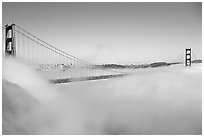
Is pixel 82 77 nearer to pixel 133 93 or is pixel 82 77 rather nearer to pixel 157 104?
pixel 133 93

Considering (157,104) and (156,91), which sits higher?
(156,91)

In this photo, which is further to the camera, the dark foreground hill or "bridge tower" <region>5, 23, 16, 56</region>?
"bridge tower" <region>5, 23, 16, 56</region>

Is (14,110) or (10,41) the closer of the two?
(14,110)

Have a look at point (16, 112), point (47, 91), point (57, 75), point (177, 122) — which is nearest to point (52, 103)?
point (47, 91)

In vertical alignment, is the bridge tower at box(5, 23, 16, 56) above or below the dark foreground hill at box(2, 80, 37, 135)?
above

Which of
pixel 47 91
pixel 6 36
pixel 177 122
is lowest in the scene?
pixel 177 122

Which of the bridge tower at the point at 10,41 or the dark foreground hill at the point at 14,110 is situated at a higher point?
the bridge tower at the point at 10,41

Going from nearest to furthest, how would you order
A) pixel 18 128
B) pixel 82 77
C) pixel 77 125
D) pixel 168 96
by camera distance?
1. pixel 18 128
2. pixel 77 125
3. pixel 82 77
4. pixel 168 96

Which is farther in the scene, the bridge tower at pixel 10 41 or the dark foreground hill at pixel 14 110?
the bridge tower at pixel 10 41

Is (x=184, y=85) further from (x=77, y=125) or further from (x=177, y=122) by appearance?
(x=77, y=125)

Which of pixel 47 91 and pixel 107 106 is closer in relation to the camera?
pixel 47 91

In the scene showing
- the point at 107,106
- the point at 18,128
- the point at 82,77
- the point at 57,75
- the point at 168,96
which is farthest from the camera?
the point at 107,106
